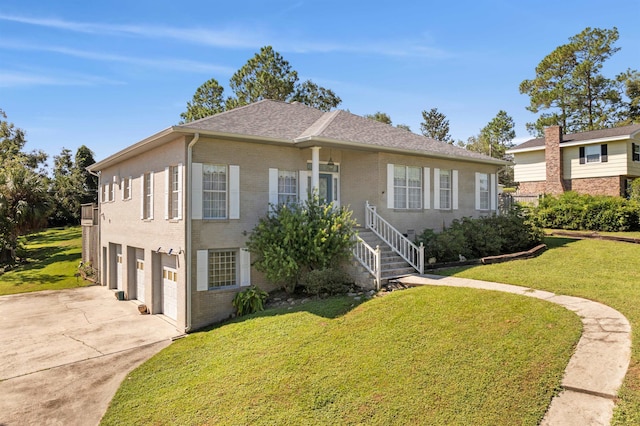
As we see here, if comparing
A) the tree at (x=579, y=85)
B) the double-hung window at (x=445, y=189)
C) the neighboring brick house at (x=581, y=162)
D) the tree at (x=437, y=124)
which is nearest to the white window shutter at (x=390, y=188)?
the double-hung window at (x=445, y=189)

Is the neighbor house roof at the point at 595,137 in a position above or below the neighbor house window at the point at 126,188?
above

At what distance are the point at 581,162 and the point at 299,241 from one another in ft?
79.4

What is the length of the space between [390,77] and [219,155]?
11.3 metres

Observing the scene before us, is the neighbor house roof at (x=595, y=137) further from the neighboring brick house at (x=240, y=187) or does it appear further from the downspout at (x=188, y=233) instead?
the downspout at (x=188, y=233)

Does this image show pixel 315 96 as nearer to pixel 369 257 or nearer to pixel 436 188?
pixel 436 188

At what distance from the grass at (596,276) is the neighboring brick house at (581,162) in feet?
37.2

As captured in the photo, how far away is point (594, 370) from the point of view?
5.45 m

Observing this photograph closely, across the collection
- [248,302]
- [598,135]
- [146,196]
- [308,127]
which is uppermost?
[598,135]

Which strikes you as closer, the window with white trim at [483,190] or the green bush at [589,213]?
the window with white trim at [483,190]

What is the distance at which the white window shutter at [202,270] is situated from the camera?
1164 cm

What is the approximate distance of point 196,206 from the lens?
11711mm

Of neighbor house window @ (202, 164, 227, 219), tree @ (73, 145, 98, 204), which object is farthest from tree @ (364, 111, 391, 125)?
neighbor house window @ (202, 164, 227, 219)

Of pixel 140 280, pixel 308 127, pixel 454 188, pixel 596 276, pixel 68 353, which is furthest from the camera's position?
pixel 454 188

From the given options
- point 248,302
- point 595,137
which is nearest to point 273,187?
point 248,302
